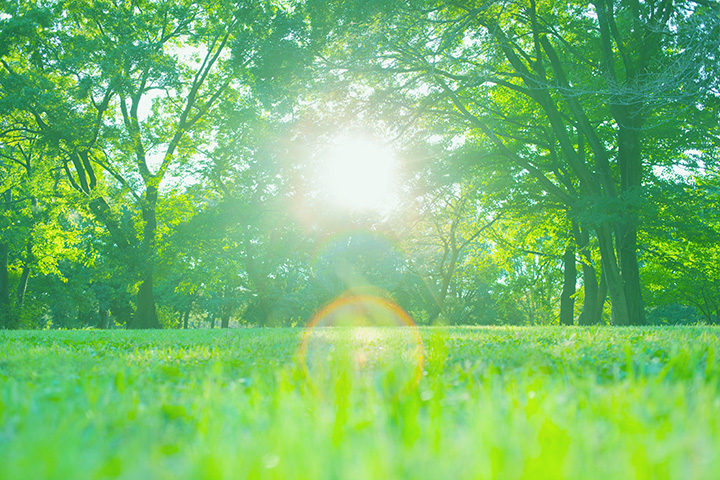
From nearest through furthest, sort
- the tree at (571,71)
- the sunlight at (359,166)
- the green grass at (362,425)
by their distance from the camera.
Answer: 1. the green grass at (362,425)
2. the tree at (571,71)
3. the sunlight at (359,166)

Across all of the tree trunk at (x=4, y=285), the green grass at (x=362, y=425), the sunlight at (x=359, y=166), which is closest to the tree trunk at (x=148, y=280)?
the tree trunk at (x=4, y=285)

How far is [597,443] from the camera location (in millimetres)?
1690

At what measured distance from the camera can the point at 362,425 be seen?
203 cm

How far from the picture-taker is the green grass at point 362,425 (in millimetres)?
1430

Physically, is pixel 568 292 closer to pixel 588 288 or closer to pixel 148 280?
pixel 588 288

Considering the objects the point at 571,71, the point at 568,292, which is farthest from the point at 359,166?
the point at 568,292

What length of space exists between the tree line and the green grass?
9593 millimetres

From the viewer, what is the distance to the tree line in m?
13.4

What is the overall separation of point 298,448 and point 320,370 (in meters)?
2.23

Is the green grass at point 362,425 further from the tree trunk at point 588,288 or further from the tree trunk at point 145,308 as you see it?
the tree trunk at point 145,308

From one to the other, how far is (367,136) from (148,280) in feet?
49.2

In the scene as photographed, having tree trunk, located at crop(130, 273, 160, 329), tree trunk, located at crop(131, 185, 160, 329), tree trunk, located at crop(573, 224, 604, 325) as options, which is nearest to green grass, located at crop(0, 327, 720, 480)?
tree trunk, located at crop(573, 224, 604, 325)

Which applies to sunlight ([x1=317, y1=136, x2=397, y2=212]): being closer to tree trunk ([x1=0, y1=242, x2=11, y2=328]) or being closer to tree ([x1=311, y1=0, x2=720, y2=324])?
tree ([x1=311, y1=0, x2=720, y2=324])

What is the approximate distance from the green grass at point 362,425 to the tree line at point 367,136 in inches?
378
